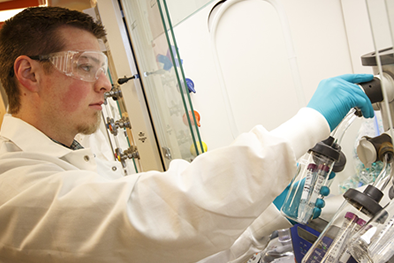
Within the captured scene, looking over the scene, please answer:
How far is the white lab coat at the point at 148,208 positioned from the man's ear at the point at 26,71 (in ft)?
1.66

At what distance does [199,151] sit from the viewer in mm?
1003

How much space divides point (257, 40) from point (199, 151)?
1.88 m

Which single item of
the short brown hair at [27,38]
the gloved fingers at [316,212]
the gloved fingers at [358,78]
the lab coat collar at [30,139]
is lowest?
the gloved fingers at [316,212]

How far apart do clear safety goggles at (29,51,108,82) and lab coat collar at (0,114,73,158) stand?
0.26 metres

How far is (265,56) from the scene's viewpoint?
8.49 ft

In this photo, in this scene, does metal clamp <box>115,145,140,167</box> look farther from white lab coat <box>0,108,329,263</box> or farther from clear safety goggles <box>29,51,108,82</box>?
white lab coat <box>0,108,329,263</box>

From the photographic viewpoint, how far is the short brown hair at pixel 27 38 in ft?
3.74

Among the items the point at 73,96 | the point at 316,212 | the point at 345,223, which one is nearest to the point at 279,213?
the point at 316,212

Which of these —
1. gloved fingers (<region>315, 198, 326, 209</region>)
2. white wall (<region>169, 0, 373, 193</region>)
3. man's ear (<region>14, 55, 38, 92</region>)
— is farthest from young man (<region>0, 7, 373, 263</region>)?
white wall (<region>169, 0, 373, 193</region>)

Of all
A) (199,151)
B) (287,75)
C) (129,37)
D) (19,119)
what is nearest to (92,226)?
(199,151)

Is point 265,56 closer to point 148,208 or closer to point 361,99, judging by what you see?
point 361,99

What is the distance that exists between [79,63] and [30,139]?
1.17 feet

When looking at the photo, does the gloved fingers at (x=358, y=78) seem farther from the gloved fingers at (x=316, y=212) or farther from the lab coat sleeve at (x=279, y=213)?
the gloved fingers at (x=316, y=212)

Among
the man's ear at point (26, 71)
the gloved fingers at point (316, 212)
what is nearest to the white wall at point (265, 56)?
the gloved fingers at point (316, 212)
